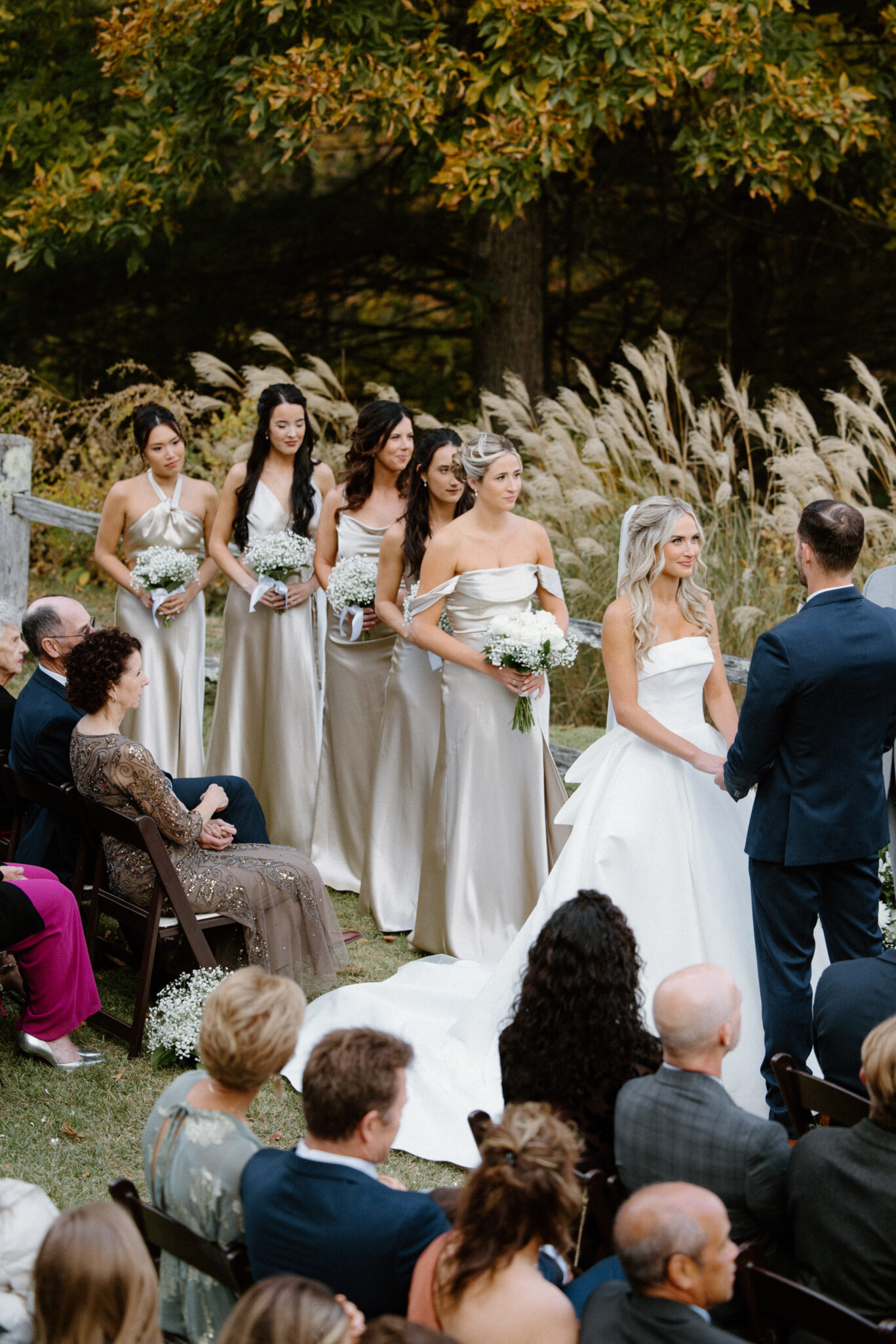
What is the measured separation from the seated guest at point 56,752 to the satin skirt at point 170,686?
151 centimetres

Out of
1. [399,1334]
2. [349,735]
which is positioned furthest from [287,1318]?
[349,735]

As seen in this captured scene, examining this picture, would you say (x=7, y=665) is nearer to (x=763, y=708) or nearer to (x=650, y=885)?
(x=650, y=885)

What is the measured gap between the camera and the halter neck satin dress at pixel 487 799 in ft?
18.4

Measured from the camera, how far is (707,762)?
179 inches

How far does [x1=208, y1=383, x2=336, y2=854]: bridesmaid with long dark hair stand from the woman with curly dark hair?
3866 millimetres

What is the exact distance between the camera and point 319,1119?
2.54m

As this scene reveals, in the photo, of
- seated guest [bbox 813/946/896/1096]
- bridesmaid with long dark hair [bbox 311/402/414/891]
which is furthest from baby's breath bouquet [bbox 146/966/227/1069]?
seated guest [bbox 813/946/896/1096]

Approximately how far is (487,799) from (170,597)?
2.18 m

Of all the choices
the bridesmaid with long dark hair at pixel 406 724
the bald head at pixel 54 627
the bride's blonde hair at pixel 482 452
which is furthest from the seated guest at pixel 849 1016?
the bald head at pixel 54 627

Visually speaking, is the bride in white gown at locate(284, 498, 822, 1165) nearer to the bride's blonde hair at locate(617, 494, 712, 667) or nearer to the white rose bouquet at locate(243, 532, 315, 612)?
the bride's blonde hair at locate(617, 494, 712, 667)

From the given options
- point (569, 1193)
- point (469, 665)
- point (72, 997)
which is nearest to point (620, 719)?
point (469, 665)

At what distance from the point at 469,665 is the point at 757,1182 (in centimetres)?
311

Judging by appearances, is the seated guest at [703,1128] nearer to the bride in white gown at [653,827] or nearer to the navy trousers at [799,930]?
the navy trousers at [799,930]

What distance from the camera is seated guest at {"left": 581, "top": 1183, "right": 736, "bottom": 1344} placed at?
2176 mm
